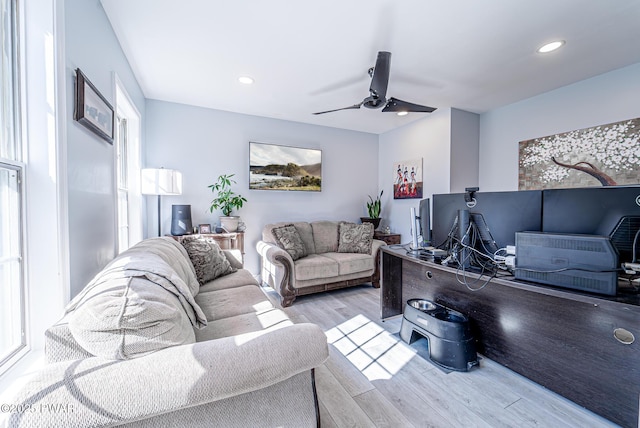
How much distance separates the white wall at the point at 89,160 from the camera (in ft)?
4.36

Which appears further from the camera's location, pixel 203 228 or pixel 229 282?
pixel 203 228

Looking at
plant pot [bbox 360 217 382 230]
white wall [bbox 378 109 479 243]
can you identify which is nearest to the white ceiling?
white wall [bbox 378 109 479 243]

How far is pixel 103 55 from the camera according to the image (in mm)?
1823

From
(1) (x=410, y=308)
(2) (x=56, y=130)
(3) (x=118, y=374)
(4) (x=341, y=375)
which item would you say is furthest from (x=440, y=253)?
(2) (x=56, y=130)

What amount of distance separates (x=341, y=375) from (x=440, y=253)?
1.25 metres

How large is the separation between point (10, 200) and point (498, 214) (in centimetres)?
258

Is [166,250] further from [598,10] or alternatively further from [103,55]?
[598,10]

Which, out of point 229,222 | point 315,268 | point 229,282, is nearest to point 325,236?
point 315,268

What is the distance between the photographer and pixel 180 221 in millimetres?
3256

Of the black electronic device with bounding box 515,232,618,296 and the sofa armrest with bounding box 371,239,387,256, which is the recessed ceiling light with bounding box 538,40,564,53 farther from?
the sofa armrest with bounding box 371,239,387,256

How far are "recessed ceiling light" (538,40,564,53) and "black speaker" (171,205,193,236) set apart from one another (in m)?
4.09

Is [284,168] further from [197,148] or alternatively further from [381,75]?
[381,75]

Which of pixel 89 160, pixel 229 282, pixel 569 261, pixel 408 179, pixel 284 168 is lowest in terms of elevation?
pixel 229 282

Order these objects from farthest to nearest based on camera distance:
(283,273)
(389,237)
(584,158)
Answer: (389,237)
(283,273)
(584,158)
